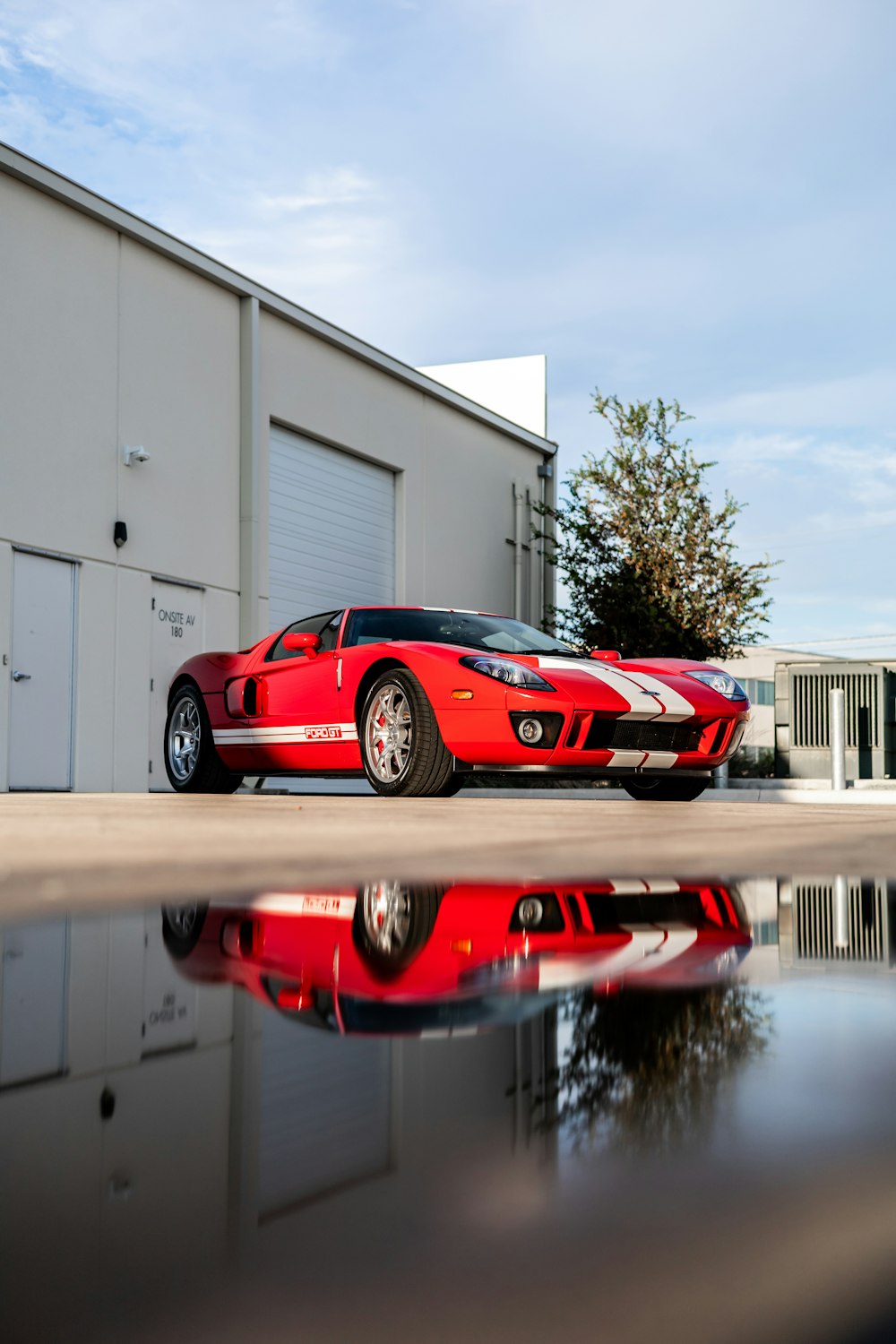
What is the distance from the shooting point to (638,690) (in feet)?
22.4

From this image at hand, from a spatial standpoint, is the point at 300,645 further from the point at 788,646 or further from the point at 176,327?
the point at 788,646

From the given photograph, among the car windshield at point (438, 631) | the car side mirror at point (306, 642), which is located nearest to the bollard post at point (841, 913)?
the car windshield at point (438, 631)

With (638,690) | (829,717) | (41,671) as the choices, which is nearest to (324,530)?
(41,671)

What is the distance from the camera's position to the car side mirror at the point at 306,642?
7.61 metres

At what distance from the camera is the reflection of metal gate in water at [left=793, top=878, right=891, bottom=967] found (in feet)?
4.84

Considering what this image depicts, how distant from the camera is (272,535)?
56.6 feet

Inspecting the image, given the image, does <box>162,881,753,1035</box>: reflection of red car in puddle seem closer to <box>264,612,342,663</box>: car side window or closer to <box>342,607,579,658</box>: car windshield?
<box>342,607,579,658</box>: car windshield

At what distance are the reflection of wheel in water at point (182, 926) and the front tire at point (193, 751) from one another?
7.08 meters

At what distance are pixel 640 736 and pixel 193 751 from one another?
3.60 metres

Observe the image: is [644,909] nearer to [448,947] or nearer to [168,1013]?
[448,947]

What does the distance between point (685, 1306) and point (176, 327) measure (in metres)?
16.0

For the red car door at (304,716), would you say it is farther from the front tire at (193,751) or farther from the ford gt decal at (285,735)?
the front tire at (193,751)

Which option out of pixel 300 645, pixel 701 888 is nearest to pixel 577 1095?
pixel 701 888

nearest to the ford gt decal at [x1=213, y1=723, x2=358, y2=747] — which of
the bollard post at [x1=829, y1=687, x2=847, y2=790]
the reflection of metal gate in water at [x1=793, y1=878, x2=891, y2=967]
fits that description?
the reflection of metal gate in water at [x1=793, y1=878, x2=891, y2=967]
